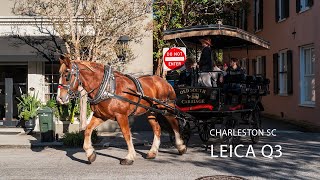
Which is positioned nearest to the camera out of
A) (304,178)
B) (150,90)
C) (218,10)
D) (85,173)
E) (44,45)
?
(304,178)

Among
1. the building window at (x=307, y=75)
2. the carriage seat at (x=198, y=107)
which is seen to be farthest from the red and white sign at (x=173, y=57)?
the building window at (x=307, y=75)

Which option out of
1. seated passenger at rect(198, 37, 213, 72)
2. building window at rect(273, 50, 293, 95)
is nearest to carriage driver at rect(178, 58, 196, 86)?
seated passenger at rect(198, 37, 213, 72)

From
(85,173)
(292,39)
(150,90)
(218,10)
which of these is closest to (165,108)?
(150,90)

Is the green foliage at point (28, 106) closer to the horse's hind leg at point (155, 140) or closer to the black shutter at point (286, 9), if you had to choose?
the horse's hind leg at point (155, 140)

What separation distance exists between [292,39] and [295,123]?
3600 millimetres

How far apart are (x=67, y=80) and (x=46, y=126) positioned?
4.44 meters

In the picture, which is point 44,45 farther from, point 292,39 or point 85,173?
point 292,39

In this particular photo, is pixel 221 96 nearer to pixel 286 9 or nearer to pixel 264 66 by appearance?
pixel 286 9

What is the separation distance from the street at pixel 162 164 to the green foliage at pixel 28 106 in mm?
3429

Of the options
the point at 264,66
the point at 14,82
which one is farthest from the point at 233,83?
the point at 264,66

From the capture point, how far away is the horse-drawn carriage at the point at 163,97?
8102 mm

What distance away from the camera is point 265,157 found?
30.0ft

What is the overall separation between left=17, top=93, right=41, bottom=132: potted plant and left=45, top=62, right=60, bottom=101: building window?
615 mm

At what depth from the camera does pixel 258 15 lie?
73.0ft
